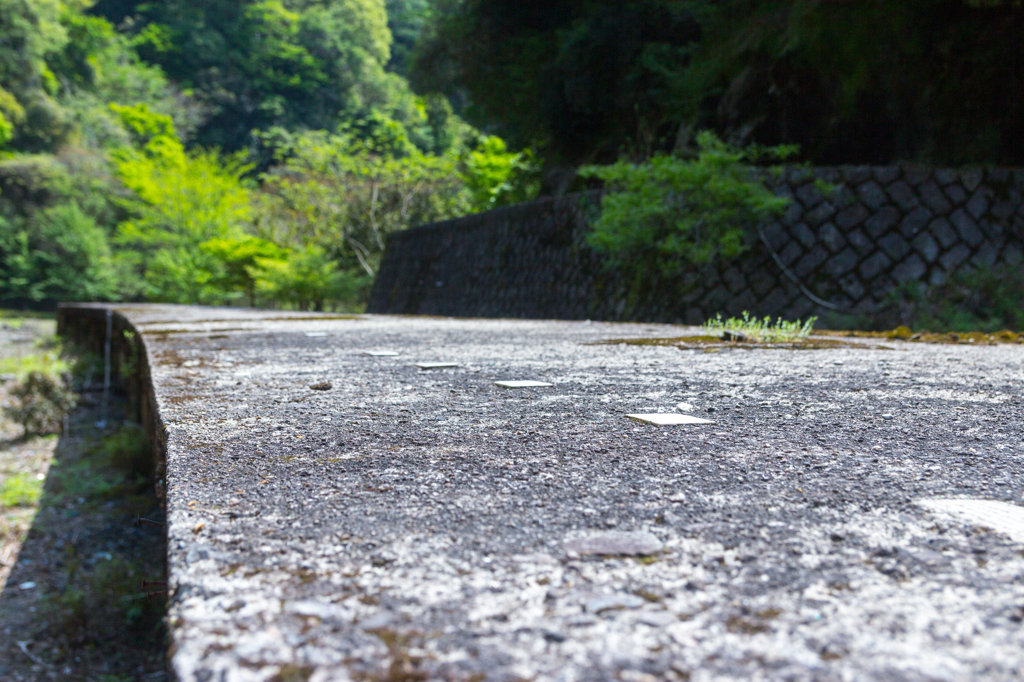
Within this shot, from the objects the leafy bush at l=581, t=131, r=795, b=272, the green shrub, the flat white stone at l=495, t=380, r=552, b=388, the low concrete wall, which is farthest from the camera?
the leafy bush at l=581, t=131, r=795, b=272

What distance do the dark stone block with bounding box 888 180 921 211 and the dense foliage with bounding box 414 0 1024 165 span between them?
1287 mm

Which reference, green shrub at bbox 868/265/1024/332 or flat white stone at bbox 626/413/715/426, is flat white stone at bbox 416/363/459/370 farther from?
green shrub at bbox 868/265/1024/332

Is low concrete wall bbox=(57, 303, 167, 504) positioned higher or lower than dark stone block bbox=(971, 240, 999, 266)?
lower

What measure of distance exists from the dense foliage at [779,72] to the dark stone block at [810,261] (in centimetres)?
180

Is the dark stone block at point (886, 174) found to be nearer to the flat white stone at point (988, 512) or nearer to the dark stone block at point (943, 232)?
the dark stone block at point (943, 232)

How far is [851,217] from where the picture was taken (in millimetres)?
6273

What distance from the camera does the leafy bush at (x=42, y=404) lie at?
24.6 feet

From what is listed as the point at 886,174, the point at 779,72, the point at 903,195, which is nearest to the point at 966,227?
the point at 903,195

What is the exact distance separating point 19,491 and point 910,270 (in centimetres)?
793

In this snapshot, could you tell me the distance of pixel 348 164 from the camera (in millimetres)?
15984

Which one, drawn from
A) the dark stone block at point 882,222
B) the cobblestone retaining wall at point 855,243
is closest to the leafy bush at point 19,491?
the cobblestone retaining wall at point 855,243

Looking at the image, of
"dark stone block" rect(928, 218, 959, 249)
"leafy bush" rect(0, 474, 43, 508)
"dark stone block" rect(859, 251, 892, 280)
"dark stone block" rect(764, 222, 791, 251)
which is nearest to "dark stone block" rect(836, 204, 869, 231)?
"dark stone block" rect(859, 251, 892, 280)

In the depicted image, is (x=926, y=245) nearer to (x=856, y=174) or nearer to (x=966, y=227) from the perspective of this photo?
(x=966, y=227)

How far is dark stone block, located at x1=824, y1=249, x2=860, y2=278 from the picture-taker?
6219 mm
